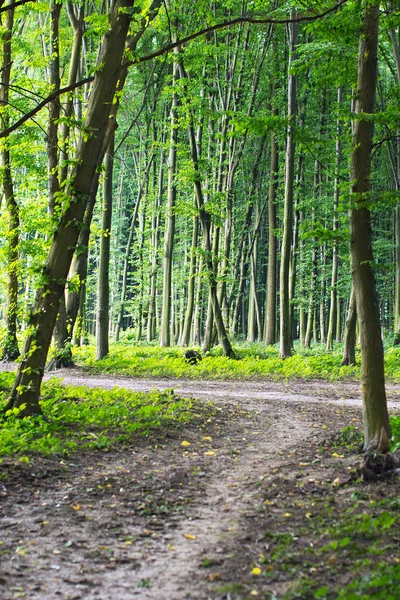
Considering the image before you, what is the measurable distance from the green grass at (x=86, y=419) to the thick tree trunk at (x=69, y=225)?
53cm

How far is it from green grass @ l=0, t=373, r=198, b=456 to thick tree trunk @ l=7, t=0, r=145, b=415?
1.74ft

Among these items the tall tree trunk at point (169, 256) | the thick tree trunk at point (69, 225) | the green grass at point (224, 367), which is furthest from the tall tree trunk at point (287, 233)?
the thick tree trunk at point (69, 225)

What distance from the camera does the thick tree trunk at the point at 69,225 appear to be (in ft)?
26.9

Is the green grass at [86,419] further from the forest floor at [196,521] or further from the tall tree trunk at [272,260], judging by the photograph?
the tall tree trunk at [272,260]

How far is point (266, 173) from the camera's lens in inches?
1471

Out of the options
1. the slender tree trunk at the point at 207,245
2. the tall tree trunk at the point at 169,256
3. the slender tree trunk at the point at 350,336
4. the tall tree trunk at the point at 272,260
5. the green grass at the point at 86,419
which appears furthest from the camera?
the tall tree trunk at the point at 272,260

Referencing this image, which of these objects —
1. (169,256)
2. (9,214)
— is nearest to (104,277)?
(9,214)

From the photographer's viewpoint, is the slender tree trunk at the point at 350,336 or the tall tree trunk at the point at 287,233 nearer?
the slender tree trunk at the point at 350,336

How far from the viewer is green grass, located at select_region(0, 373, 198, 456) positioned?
23.2 feet

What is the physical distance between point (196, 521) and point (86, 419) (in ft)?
12.9

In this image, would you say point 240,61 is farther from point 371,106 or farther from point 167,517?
point 167,517

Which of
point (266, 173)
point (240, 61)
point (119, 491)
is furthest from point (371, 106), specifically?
point (266, 173)

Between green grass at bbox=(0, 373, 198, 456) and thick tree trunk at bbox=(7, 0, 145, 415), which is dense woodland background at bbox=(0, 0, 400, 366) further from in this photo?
green grass at bbox=(0, 373, 198, 456)

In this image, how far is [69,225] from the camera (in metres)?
8.30
